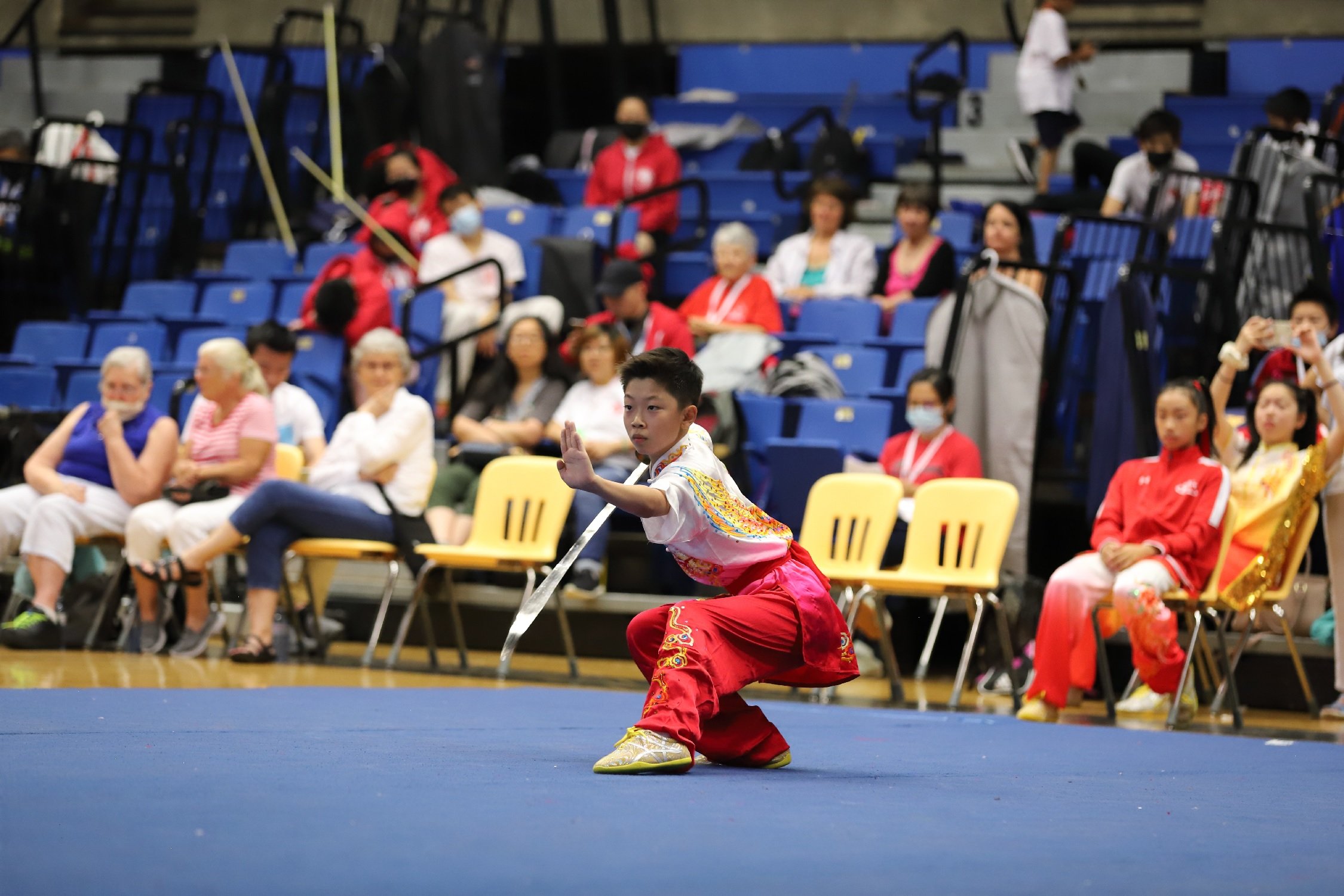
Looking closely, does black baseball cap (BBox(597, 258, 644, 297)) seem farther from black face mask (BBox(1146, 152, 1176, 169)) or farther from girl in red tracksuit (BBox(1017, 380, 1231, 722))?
girl in red tracksuit (BBox(1017, 380, 1231, 722))

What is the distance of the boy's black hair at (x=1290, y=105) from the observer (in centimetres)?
891

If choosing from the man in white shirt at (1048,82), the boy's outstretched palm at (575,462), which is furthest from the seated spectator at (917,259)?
the boy's outstretched palm at (575,462)

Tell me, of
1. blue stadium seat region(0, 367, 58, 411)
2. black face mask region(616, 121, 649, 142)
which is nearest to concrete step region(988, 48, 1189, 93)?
black face mask region(616, 121, 649, 142)

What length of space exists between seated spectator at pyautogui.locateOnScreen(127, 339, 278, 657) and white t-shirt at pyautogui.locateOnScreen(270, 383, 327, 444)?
589mm

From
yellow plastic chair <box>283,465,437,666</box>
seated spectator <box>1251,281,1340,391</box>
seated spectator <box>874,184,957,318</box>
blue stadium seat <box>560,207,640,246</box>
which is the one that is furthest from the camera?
blue stadium seat <box>560,207,640,246</box>

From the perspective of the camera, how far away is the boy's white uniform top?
3.58 m

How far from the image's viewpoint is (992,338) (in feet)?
24.5

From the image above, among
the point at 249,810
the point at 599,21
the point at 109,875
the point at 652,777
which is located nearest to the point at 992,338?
the point at 652,777

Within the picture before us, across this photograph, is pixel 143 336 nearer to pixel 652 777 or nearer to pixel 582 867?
pixel 652 777

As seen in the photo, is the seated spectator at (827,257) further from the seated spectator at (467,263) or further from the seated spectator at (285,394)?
the seated spectator at (285,394)

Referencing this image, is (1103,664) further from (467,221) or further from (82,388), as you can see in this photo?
(82,388)

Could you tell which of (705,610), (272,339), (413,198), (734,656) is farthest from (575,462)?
(413,198)

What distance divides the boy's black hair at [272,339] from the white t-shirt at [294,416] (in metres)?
0.20

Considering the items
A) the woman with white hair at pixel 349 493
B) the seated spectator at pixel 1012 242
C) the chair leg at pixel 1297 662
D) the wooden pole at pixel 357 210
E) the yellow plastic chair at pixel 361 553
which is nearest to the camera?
the chair leg at pixel 1297 662
